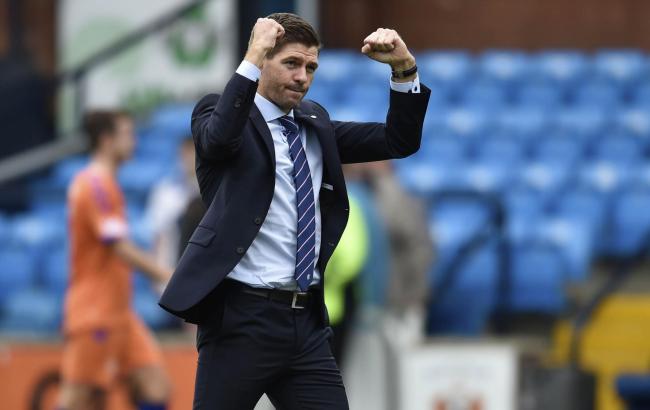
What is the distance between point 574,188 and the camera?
11.4 meters

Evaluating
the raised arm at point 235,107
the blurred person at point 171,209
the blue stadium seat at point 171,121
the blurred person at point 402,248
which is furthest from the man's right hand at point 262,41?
the blue stadium seat at point 171,121

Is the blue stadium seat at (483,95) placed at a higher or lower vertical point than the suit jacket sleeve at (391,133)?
higher

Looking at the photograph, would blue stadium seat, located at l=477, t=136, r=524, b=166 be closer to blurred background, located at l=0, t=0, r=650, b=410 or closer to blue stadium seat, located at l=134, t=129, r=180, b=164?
blurred background, located at l=0, t=0, r=650, b=410

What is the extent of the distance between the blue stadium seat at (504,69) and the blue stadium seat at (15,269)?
521 cm

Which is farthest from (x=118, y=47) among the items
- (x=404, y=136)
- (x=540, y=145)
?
(x=404, y=136)

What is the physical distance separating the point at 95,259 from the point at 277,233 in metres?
3.23

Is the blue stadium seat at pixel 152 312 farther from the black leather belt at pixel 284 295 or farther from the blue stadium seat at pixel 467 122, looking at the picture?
the black leather belt at pixel 284 295

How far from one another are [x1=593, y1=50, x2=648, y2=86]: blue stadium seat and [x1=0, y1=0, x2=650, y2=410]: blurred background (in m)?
0.03

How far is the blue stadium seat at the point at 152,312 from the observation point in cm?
966

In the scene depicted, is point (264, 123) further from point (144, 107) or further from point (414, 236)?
point (144, 107)

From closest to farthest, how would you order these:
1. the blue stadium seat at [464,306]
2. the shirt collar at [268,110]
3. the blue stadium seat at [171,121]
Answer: the shirt collar at [268,110]
the blue stadium seat at [464,306]
the blue stadium seat at [171,121]

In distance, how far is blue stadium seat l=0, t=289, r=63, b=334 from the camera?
380 inches

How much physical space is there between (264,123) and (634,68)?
10.1m

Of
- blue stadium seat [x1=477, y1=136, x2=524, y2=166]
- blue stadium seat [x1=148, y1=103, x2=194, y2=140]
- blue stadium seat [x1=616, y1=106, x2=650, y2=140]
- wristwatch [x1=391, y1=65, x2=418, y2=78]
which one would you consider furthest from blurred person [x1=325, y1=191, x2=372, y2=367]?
blue stadium seat [x1=148, y1=103, x2=194, y2=140]
